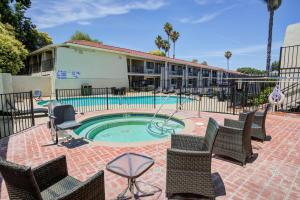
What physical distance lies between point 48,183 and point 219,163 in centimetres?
304

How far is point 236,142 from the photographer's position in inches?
139

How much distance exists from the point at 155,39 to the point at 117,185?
148 ft

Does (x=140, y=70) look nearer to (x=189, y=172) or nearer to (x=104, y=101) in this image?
(x=104, y=101)

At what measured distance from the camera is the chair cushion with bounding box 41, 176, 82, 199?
1.98 m

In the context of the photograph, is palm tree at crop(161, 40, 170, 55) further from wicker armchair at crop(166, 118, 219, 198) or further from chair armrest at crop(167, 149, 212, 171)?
chair armrest at crop(167, 149, 212, 171)

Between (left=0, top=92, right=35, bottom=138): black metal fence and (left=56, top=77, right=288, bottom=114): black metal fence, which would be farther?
(left=56, top=77, right=288, bottom=114): black metal fence

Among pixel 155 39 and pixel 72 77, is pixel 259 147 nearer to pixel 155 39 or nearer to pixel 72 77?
pixel 72 77

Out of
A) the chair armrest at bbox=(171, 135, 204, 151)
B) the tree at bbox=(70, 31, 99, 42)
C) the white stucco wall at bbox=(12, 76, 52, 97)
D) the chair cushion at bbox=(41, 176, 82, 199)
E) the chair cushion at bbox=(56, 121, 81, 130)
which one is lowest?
the chair cushion at bbox=(41, 176, 82, 199)

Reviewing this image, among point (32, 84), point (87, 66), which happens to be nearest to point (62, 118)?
point (87, 66)

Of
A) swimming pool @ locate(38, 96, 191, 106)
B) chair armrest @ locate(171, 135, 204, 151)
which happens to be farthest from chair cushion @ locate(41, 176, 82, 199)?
swimming pool @ locate(38, 96, 191, 106)

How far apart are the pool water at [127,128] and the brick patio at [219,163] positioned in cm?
177

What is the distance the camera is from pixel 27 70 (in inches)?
1056

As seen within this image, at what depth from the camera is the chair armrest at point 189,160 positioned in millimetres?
2306

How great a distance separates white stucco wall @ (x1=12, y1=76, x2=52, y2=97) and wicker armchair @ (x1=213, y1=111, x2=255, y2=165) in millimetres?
20706
